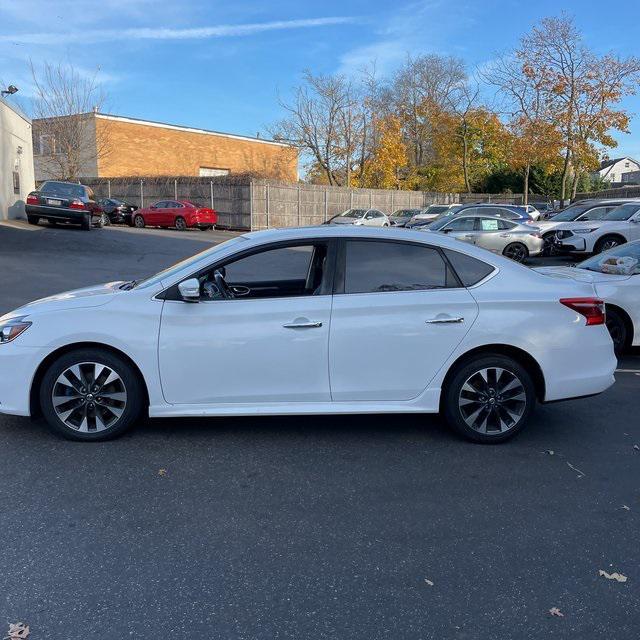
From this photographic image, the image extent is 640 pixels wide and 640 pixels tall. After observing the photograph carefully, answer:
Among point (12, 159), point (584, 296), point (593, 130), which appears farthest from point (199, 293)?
point (593, 130)

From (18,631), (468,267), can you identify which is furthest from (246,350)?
(18,631)

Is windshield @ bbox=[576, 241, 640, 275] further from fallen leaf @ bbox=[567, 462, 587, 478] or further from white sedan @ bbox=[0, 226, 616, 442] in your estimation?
fallen leaf @ bbox=[567, 462, 587, 478]

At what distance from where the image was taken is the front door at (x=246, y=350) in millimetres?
4410

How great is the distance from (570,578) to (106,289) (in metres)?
3.81

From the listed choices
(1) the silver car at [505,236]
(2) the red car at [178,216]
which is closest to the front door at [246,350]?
(1) the silver car at [505,236]

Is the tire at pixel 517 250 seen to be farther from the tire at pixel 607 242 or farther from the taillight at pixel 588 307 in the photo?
the taillight at pixel 588 307

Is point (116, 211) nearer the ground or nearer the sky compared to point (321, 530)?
nearer the sky

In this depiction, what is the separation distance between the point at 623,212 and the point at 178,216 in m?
21.1

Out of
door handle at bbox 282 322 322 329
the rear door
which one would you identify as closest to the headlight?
door handle at bbox 282 322 322 329

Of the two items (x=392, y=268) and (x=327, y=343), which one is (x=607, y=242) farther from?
(x=327, y=343)

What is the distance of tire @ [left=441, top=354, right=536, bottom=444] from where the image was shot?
4629mm

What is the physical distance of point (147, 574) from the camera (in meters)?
3.00

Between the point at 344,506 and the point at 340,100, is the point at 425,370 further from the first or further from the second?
the point at 340,100

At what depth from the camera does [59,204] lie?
2267cm
